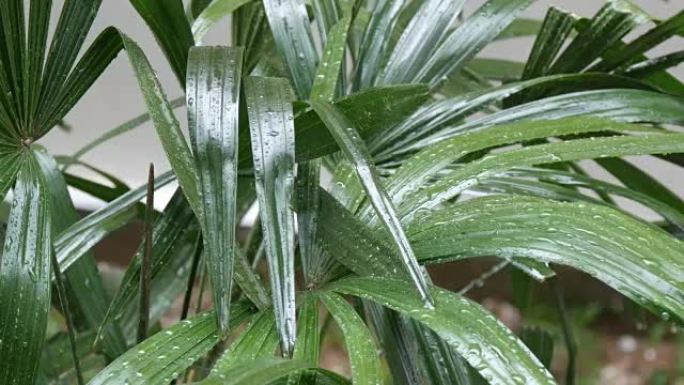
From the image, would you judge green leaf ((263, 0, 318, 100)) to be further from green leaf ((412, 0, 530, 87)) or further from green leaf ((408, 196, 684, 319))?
green leaf ((408, 196, 684, 319))

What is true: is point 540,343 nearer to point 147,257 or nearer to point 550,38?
point 550,38

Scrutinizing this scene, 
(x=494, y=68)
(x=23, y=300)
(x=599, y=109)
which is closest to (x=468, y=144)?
(x=599, y=109)

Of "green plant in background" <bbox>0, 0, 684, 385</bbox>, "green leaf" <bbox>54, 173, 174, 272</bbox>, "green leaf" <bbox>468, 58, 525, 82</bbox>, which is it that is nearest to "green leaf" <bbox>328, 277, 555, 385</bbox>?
"green plant in background" <bbox>0, 0, 684, 385</bbox>

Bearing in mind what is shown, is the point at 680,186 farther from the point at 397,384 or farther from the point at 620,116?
the point at 397,384

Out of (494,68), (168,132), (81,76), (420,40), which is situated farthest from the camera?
(494,68)

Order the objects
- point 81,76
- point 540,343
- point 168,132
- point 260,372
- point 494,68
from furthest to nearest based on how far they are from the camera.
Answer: point 494,68
point 540,343
point 81,76
point 168,132
point 260,372
